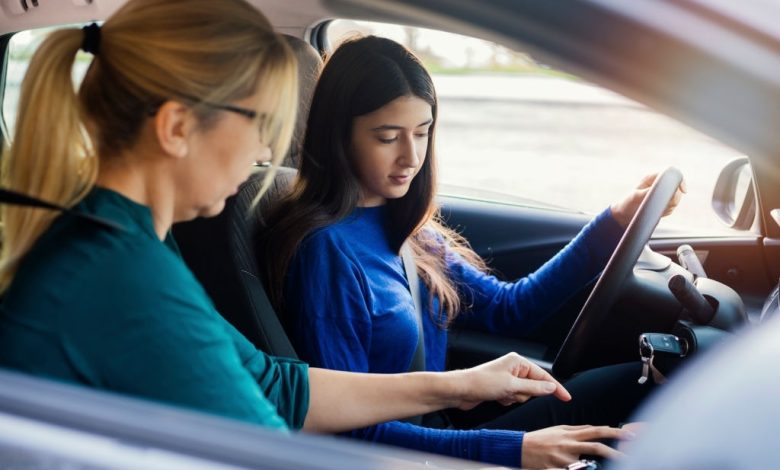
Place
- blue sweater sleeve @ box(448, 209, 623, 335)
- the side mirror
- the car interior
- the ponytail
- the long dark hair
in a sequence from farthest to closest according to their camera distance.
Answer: the side mirror, blue sweater sleeve @ box(448, 209, 623, 335), the long dark hair, the ponytail, the car interior

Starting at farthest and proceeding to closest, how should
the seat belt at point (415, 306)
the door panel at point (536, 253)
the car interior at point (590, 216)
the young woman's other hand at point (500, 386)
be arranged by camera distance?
the door panel at point (536, 253), the seat belt at point (415, 306), the young woman's other hand at point (500, 386), the car interior at point (590, 216)

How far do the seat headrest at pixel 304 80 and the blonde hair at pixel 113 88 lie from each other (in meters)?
0.67

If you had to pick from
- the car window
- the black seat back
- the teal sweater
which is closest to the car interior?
the black seat back

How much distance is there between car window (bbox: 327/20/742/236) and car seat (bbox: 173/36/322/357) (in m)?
1.21

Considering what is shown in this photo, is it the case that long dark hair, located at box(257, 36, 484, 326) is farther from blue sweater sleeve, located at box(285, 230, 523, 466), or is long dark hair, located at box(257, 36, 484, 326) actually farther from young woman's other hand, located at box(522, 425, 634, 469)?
young woman's other hand, located at box(522, 425, 634, 469)

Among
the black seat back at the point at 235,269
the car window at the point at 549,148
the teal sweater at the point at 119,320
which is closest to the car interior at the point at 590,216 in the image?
the black seat back at the point at 235,269

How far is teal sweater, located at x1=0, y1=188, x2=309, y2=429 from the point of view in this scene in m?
1.09

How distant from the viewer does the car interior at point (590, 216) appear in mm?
925

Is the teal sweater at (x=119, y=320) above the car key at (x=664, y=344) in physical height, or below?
above

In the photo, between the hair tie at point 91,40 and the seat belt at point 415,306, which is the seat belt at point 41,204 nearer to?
the hair tie at point 91,40

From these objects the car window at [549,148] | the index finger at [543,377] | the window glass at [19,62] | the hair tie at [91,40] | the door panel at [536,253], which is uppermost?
the hair tie at [91,40]

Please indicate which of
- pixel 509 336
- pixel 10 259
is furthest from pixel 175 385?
pixel 509 336

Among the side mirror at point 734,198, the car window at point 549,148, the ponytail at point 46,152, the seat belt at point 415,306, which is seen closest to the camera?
the ponytail at point 46,152

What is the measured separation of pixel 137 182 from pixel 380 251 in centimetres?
80
